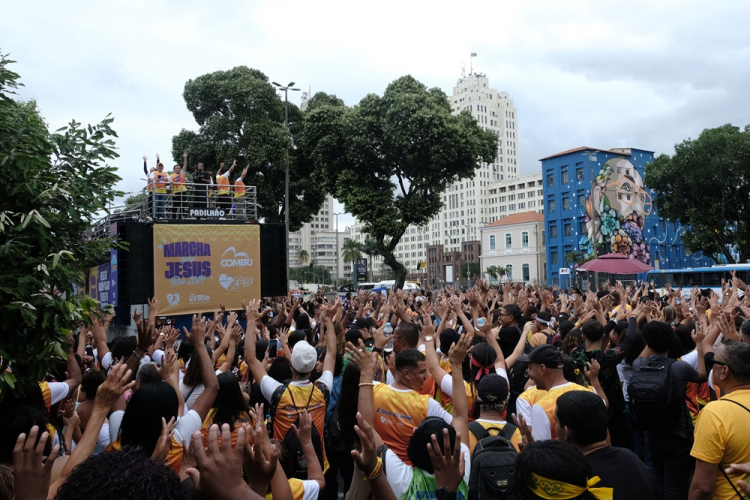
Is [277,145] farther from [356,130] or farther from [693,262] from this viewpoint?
[693,262]

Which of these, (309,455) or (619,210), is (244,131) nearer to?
(309,455)

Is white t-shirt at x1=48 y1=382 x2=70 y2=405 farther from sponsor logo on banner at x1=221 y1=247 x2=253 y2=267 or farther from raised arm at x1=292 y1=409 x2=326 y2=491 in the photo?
sponsor logo on banner at x1=221 y1=247 x2=253 y2=267

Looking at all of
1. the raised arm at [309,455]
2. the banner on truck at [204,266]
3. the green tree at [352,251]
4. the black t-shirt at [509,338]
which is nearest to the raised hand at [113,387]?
the raised arm at [309,455]

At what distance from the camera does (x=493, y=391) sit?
11.5 ft

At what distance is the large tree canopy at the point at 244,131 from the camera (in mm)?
27047

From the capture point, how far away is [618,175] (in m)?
54.0

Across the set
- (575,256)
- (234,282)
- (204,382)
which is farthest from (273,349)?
(575,256)

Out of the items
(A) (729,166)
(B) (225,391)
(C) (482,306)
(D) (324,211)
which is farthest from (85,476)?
(D) (324,211)

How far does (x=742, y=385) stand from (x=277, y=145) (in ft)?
83.0

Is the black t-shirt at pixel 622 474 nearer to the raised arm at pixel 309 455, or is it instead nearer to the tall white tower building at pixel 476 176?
the raised arm at pixel 309 455

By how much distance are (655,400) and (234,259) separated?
13.5m

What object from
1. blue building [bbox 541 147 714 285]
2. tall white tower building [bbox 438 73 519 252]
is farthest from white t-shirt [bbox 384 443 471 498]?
tall white tower building [bbox 438 73 519 252]

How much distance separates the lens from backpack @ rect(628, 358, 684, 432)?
4.44 metres

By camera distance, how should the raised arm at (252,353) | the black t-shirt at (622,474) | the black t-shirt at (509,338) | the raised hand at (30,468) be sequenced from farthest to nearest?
the black t-shirt at (509,338)
the raised arm at (252,353)
the black t-shirt at (622,474)
the raised hand at (30,468)
